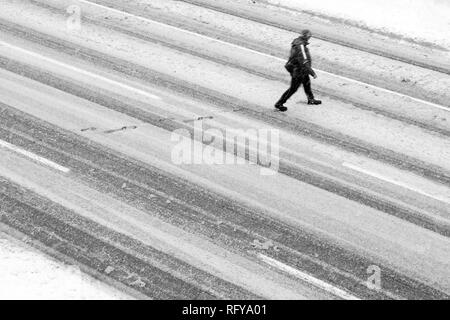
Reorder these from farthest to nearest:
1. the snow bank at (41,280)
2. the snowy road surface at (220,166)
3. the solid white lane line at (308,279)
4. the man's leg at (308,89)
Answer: the man's leg at (308,89) < the snowy road surface at (220,166) < the solid white lane line at (308,279) < the snow bank at (41,280)

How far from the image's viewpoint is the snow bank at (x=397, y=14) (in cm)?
1788

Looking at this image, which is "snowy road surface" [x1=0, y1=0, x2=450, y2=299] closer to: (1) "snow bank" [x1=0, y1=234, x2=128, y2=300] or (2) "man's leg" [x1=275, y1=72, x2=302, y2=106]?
(1) "snow bank" [x1=0, y1=234, x2=128, y2=300]

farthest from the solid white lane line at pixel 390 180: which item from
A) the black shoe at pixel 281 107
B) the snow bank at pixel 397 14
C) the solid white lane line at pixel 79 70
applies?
the snow bank at pixel 397 14

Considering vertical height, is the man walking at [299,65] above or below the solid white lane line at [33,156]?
above

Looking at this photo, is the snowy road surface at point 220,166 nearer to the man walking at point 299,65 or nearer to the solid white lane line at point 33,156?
the solid white lane line at point 33,156

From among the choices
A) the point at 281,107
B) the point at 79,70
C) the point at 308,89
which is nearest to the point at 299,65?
the point at 308,89

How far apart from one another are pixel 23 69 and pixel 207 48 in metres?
4.80

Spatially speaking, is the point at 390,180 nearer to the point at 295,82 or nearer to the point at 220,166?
the point at 220,166

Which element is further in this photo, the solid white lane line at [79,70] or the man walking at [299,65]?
the solid white lane line at [79,70]

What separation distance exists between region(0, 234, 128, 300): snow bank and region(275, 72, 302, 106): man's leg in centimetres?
642

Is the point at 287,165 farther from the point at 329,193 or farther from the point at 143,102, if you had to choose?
the point at 143,102

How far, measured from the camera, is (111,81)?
1411 centimetres

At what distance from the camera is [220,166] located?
1106cm

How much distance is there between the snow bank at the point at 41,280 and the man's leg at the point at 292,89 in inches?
253
